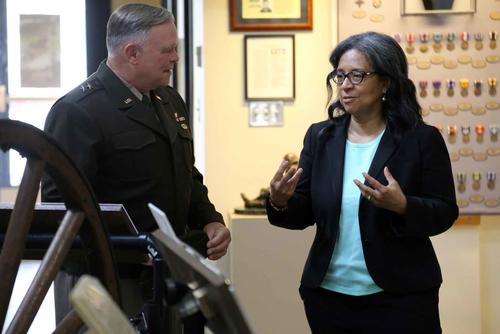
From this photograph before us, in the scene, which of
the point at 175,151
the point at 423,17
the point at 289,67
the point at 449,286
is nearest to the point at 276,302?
the point at 449,286

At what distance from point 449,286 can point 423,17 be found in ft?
4.31

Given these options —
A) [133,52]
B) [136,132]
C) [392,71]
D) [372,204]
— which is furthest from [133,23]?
[372,204]

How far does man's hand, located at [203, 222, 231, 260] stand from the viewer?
8.57 feet

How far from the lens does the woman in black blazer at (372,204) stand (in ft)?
7.64

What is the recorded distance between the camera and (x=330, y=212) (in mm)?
2393

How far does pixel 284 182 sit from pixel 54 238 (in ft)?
2.47

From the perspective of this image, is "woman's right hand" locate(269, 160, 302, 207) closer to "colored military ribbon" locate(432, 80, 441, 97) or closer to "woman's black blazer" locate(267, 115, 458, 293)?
"woman's black blazer" locate(267, 115, 458, 293)

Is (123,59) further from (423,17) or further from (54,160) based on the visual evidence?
(423,17)

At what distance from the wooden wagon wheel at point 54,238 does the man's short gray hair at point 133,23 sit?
1042mm

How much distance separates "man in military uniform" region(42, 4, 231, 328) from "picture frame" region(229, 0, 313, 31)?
1.93m

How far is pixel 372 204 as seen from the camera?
2.37 meters

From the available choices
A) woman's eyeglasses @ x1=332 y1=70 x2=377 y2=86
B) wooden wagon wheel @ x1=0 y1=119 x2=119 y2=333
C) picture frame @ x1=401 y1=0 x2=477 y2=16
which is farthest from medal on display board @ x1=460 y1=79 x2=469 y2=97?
wooden wagon wheel @ x1=0 y1=119 x2=119 y2=333

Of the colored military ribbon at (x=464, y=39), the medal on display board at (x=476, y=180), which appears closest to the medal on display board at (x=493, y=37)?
the colored military ribbon at (x=464, y=39)

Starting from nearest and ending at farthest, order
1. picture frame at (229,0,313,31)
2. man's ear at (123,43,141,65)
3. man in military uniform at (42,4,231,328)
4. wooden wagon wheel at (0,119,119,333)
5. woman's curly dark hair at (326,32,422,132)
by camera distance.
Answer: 1. wooden wagon wheel at (0,119,119,333)
2. woman's curly dark hair at (326,32,422,132)
3. man in military uniform at (42,4,231,328)
4. man's ear at (123,43,141,65)
5. picture frame at (229,0,313,31)
